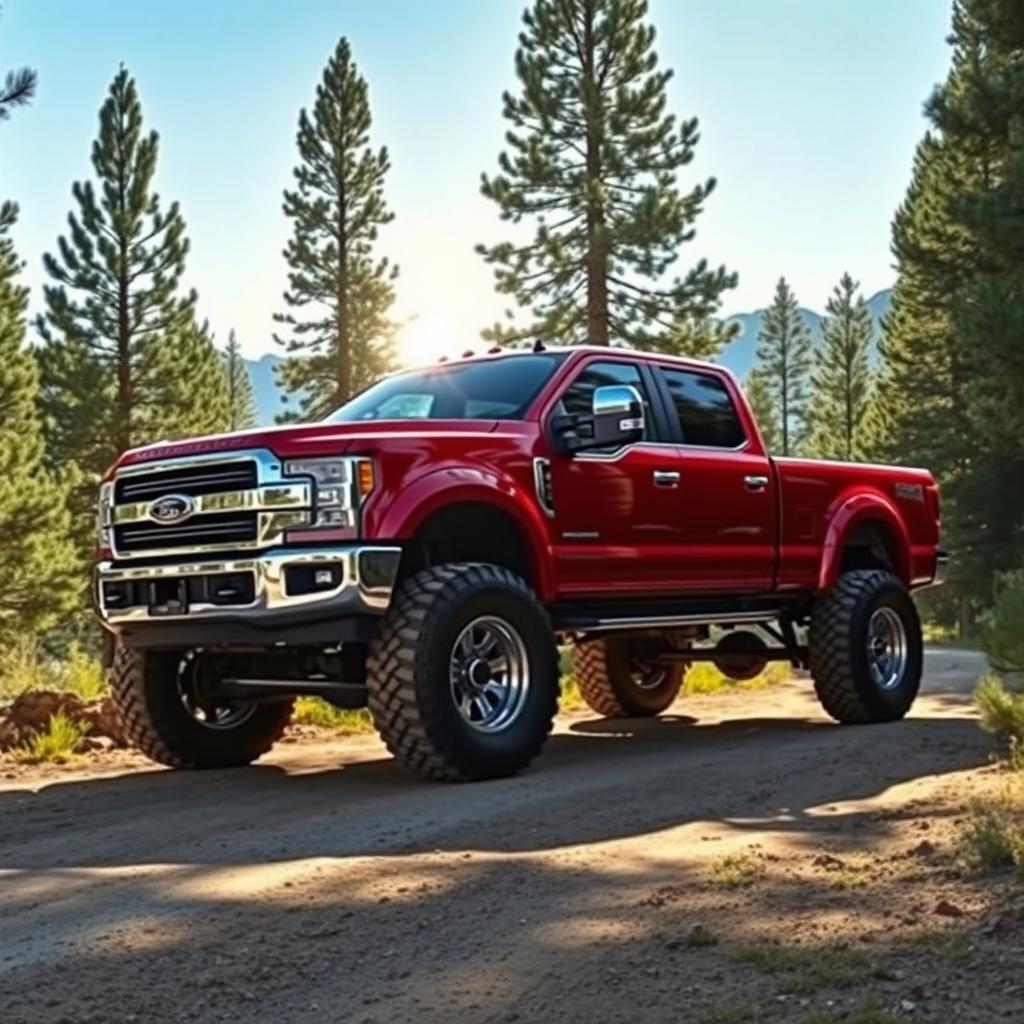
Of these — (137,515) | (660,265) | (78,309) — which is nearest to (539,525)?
(137,515)

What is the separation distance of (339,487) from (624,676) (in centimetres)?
480

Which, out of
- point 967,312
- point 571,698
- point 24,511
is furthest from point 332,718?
point 24,511

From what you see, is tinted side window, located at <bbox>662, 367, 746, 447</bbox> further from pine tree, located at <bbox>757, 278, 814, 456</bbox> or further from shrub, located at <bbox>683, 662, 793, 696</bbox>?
pine tree, located at <bbox>757, 278, 814, 456</bbox>

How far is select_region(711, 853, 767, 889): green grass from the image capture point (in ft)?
14.5

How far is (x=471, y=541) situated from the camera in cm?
746

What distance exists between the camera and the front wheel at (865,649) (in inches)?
363

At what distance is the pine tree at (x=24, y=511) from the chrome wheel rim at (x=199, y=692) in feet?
91.3

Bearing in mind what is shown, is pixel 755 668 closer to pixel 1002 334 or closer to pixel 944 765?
pixel 944 765

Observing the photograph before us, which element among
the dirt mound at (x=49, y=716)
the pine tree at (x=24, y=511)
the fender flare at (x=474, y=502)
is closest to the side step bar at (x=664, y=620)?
the fender flare at (x=474, y=502)

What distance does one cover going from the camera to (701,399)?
909 cm

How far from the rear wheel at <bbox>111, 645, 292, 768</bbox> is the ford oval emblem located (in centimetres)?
105

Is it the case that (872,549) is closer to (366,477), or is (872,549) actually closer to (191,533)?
(366,477)

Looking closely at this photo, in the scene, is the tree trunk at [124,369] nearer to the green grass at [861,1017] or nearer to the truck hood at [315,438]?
the truck hood at [315,438]

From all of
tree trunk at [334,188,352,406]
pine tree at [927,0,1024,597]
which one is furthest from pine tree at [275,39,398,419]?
pine tree at [927,0,1024,597]
